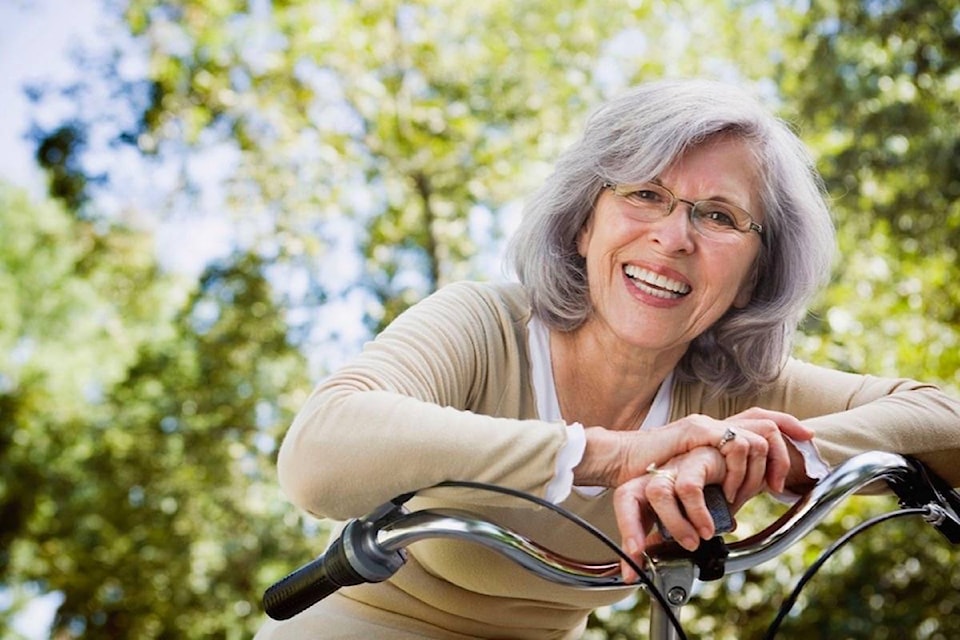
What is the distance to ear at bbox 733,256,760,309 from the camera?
1.72 metres

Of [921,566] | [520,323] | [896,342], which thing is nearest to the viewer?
[520,323]

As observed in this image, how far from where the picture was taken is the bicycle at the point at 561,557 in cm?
106

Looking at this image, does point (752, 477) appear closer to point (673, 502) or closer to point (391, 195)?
point (673, 502)

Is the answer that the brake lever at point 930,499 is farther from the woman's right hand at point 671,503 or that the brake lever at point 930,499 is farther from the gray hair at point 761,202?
the gray hair at point 761,202

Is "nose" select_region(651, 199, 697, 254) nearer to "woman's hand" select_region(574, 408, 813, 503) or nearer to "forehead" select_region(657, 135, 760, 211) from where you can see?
"forehead" select_region(657, 135, 760, 211)

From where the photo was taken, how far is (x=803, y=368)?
1.80m

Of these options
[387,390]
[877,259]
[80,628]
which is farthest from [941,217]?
[80,628]

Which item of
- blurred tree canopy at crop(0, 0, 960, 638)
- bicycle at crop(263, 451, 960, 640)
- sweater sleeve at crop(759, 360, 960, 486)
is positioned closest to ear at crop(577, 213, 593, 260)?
sweater sleeve at crop(759, 360, 960, 486)

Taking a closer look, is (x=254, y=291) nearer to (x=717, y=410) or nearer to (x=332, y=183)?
(x=332, y=183)

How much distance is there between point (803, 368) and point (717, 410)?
0.17m

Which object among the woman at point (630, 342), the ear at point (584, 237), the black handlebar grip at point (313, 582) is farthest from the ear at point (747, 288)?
the black handlebar grip at point (313, 582)

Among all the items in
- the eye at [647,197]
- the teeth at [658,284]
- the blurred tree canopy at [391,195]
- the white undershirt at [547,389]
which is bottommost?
the blurred tree canopy at [391,195]

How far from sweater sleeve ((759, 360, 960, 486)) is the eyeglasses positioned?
0.95 ft

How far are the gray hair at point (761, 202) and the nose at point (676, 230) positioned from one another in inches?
2.5
